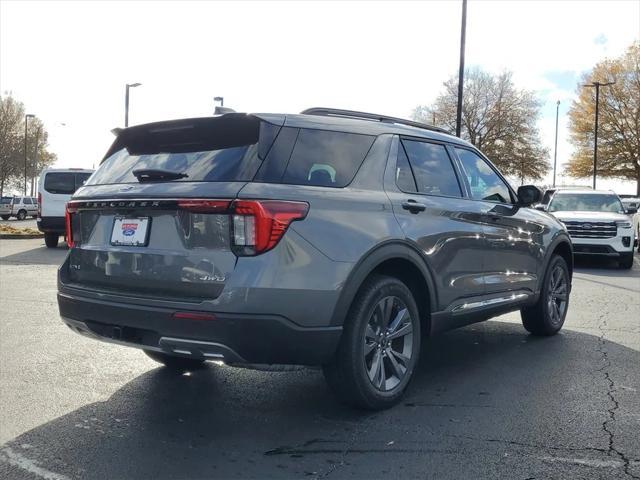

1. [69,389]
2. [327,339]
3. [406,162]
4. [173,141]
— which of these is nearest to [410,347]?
[327,339]

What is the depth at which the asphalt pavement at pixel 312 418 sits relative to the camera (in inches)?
129

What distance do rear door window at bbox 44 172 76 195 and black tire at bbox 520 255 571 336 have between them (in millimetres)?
13026

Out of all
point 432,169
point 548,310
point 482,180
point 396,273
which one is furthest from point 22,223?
point 396,273

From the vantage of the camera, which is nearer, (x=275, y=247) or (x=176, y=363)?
(x=275, y=247)

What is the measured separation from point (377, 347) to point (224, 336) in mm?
1101

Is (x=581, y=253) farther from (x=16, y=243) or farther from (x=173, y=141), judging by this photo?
(x=16, y=243)

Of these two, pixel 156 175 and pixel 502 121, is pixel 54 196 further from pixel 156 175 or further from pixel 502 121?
pixel 502 121

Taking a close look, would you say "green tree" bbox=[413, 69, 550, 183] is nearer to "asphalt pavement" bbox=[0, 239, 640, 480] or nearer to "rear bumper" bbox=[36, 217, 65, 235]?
"rear bumper" bbox=[36, 217, 65, 235]

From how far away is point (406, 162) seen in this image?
4547 mm

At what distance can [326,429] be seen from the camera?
381 centimetres

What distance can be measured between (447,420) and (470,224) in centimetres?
160

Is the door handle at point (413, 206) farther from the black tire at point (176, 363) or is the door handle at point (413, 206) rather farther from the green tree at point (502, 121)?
the green tree at point (502, 121)

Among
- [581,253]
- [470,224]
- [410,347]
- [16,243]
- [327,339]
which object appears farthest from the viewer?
[16,243]

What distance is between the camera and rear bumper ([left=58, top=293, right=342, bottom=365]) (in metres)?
3.42
